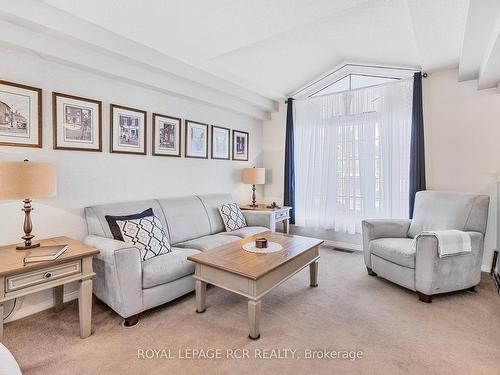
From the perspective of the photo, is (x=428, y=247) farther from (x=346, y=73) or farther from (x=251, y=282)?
(x=346, y=73)

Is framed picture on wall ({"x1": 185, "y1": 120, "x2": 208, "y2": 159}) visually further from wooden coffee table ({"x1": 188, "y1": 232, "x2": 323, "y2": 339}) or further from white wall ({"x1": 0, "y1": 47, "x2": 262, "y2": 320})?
wooden coffee table ({"x1": 188, "y1": 232, "x2": 323, "y2": 339})

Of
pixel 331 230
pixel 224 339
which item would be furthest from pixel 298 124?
pixel 224 339

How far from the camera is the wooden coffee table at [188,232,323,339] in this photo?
1920mm

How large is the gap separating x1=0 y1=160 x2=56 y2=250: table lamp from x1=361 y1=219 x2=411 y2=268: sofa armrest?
316cm

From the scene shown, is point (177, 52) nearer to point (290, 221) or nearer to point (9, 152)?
point (9, 152)

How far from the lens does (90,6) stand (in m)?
2.17

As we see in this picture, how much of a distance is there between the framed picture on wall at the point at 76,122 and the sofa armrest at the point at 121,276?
1.06m

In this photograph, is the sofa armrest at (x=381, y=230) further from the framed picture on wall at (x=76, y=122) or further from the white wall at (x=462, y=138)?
the framed picture on wall at (x=76, y=122)

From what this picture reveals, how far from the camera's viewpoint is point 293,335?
1.98 m

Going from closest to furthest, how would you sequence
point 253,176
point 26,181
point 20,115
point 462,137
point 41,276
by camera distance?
point 41,276, point 26,181, point 20,115, point 462,137, point 253,176

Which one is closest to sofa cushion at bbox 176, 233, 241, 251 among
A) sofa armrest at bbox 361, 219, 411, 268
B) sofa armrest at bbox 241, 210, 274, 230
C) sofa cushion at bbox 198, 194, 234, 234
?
sofa cushion at bbox 198, 194, 234, 234

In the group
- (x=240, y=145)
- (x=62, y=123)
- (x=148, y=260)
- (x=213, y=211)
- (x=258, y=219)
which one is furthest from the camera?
(x=240, y=145)

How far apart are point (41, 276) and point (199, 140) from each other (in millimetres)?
2525

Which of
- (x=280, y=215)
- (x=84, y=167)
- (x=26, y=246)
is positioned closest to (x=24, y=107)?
(x=84, y=167)
